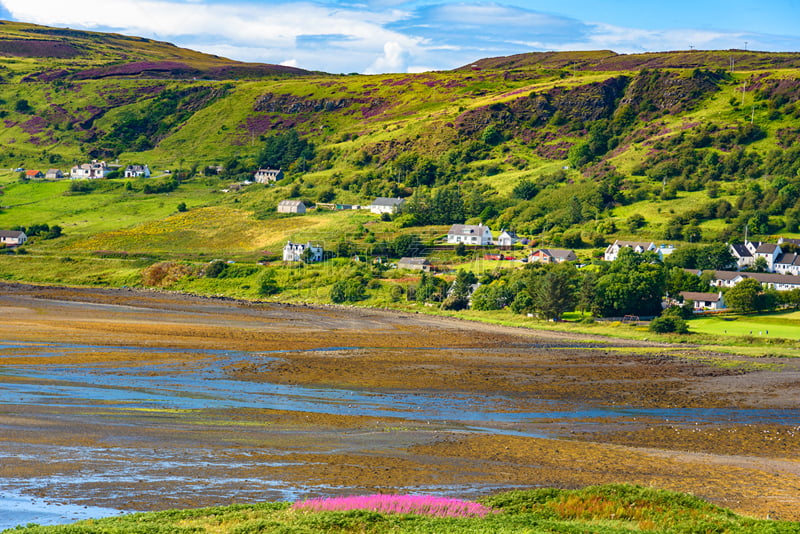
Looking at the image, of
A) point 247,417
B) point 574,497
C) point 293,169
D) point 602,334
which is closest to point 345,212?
point 293,169

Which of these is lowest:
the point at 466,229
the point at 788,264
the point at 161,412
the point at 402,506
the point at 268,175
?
the point at 161,412

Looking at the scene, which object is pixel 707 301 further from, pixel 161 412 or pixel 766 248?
A: pixel 161 412

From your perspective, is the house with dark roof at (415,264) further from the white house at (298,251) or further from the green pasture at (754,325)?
the green pasture at (754,325)

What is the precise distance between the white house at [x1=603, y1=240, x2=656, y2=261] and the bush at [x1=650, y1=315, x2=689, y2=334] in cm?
3589

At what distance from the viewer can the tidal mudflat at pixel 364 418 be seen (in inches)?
1077

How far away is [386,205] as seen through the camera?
152m

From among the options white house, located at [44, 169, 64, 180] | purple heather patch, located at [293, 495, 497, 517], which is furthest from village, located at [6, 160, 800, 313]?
purple heather patch, located at [293, 495, 497, 517]

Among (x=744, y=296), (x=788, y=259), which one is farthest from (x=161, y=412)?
(x=788, y=259)

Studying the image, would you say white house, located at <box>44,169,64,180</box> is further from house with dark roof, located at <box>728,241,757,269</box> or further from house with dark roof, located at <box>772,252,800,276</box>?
house with dark roof, located at <box>772,252,800,276</box>

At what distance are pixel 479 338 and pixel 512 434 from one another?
36.7 meters

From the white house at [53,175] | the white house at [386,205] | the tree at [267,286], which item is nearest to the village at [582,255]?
the white house at [386,205]

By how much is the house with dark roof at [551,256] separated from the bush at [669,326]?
33.1 metres

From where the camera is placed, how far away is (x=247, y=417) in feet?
120

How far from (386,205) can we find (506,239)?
31.6 metres
